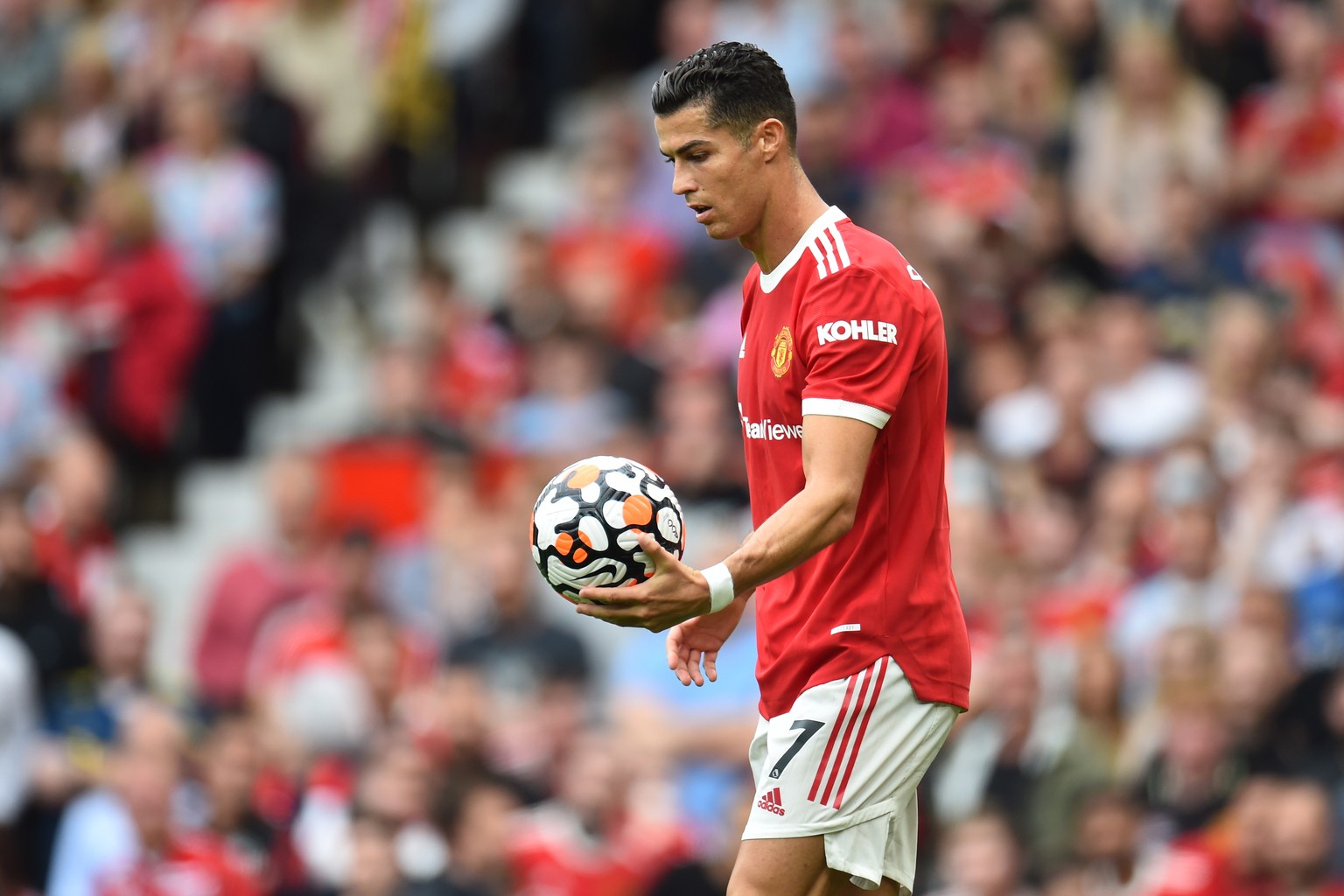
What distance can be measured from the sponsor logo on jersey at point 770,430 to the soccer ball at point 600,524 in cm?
34

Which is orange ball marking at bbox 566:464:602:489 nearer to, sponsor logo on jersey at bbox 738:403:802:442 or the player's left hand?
the player's left hand

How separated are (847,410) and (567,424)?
7.10 meters

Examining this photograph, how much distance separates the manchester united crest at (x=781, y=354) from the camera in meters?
5.09

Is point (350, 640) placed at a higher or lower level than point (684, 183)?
lower

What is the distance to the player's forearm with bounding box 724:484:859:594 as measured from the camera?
4.66m

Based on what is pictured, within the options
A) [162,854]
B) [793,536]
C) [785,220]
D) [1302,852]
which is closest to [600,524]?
[793,536]

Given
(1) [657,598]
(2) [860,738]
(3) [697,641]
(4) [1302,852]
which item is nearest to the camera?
(1) [657,598]

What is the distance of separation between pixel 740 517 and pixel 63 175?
246 inches

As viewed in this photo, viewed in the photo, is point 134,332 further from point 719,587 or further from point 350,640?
point 719,587

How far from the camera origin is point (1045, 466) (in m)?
10.6

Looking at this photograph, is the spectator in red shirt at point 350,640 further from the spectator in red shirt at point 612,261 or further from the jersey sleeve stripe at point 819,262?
the jersey sleeve stripe at point 819,262

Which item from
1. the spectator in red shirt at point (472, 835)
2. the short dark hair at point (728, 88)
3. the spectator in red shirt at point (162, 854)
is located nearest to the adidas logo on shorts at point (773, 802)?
the short dark hair at point (728, 88)

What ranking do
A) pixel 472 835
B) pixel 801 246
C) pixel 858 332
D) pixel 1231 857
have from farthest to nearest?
pixel 472 835
pixel 1231 857
pixel 801 246
pixel 858 332

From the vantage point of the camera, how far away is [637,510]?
482 cm
